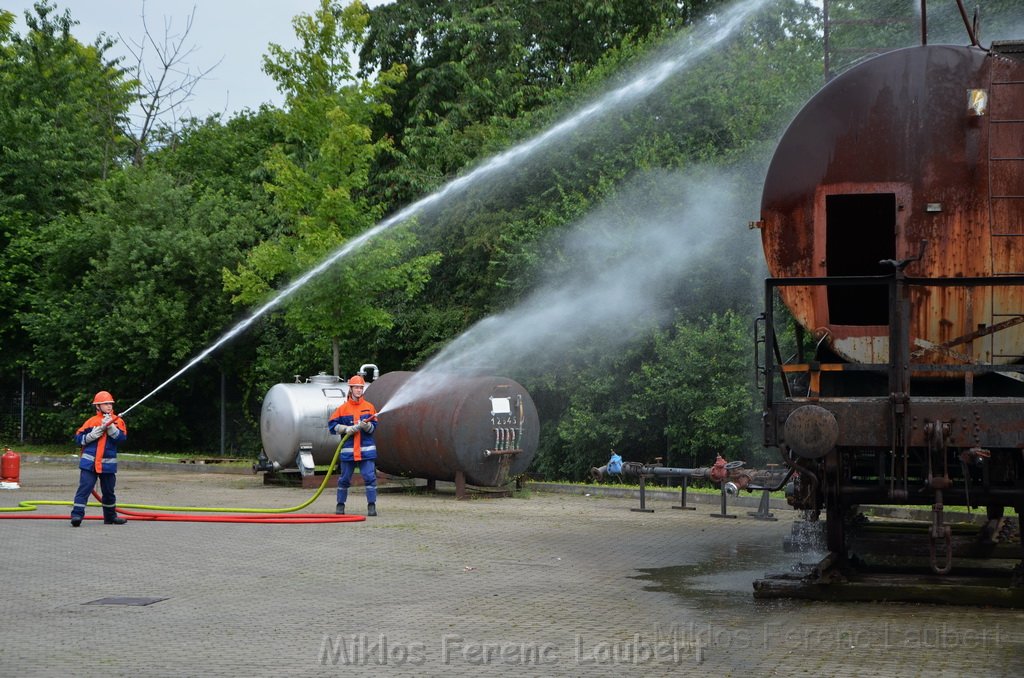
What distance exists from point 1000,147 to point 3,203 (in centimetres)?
3460

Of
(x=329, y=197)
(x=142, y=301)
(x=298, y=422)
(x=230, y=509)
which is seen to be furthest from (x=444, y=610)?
(x=142, y=301)

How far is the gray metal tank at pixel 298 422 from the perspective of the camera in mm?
21672

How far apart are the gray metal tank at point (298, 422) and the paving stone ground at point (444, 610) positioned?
6.08 metres

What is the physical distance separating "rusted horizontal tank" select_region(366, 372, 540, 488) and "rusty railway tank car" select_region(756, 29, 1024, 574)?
9070 millimetres

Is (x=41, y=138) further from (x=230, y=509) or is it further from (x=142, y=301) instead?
(x=230, y=509)

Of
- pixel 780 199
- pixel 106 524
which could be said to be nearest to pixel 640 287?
pixel 106 524

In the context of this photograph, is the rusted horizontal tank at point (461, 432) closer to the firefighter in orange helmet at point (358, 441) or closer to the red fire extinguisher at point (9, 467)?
the firefighter in orange helmet at point (358, 441)

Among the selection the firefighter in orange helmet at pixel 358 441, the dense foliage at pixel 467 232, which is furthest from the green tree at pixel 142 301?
the firefighter in orange helmet at pixel 358 441

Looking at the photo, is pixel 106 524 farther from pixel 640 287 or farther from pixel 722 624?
pixel 640 287

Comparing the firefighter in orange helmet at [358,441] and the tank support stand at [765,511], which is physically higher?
the firefighter in orange helmet at [358,441]

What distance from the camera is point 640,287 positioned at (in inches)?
993

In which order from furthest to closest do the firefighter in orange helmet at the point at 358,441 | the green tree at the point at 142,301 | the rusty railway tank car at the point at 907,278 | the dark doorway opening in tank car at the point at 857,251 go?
the green tree at the point at 142,301 < the firefighter in orange helmet at the point at 358,441 < the dark doorway opening in tank car at the point at 857,251 < the rusty railway tank car at the point at 907,278

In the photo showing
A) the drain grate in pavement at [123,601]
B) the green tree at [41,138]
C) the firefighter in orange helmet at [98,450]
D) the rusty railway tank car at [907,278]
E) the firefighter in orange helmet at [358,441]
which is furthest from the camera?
the green tree at [41,138]

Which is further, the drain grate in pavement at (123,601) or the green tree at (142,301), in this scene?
the green tree at (142,301)
